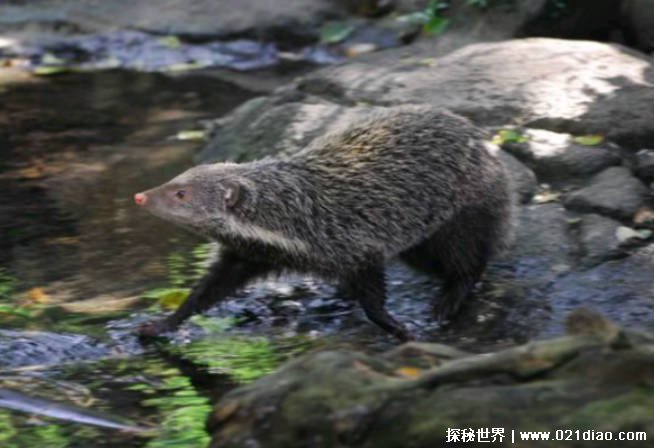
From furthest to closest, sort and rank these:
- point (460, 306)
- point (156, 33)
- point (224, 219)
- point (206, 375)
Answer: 1. point (156, 33)
2. point (460, 306)
3. point (224, 219)
4. point (206, 375)

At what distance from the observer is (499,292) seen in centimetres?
723

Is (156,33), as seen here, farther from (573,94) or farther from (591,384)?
(591,384)

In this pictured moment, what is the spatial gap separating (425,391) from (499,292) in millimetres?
2920

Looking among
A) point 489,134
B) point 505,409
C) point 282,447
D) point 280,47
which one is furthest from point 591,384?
point 280,47

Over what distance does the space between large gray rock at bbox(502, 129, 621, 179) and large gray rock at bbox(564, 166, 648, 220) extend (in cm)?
14

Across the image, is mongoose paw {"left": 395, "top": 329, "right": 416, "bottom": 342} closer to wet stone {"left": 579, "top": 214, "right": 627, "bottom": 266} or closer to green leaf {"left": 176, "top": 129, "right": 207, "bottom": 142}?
wet stone {"left": 579, "top": 214, "right": 627, "bottom": 266}

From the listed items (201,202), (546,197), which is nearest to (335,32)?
(546,197)

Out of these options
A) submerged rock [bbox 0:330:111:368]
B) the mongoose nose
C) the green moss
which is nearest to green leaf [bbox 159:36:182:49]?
the mongoose nose

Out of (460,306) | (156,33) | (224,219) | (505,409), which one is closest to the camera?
(505,409)

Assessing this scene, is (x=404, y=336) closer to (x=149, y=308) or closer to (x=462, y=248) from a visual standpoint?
(x=462, y=248)

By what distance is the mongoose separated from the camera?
22.0 feet

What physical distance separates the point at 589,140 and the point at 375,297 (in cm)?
246

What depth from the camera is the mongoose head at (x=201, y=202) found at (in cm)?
661

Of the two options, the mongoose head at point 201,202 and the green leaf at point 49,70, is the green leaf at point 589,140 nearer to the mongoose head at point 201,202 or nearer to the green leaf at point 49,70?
the mongoose head at point 201,202
